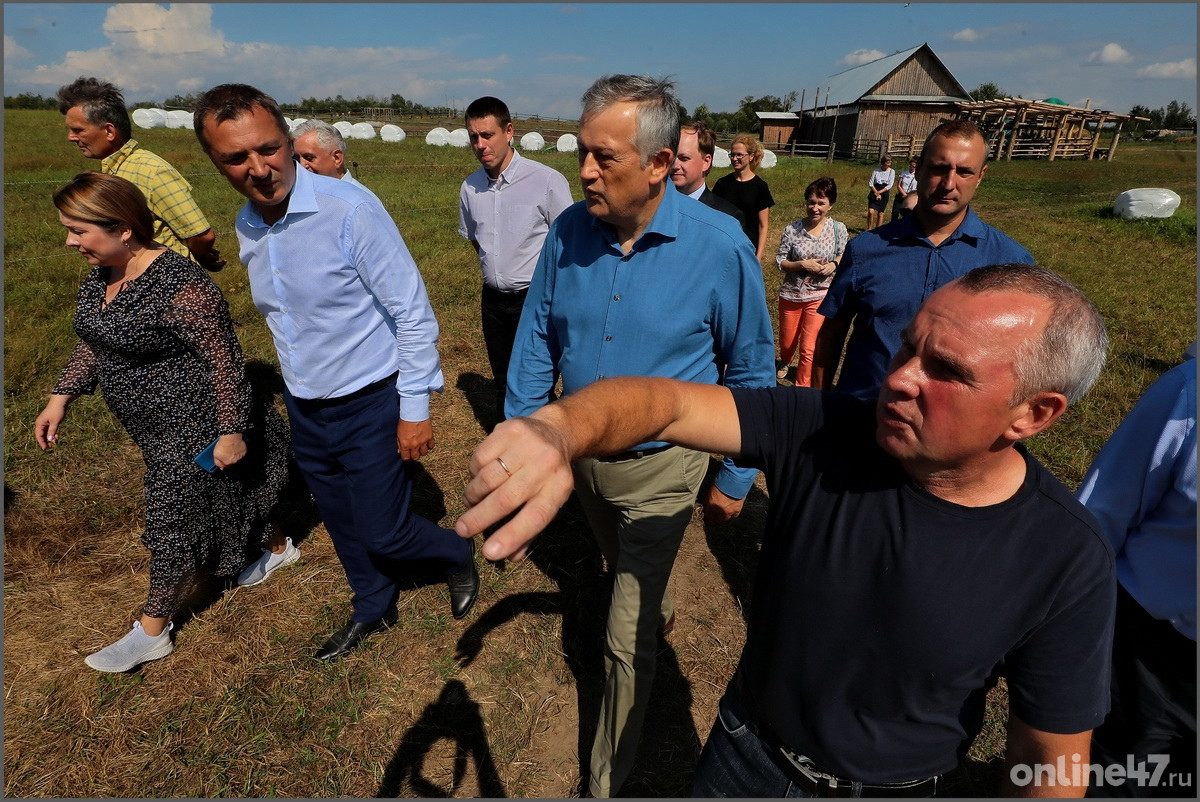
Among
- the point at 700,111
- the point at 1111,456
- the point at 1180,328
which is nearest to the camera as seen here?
the point at 1111,456

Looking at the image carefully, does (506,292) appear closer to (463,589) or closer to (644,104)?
A: (463,589)

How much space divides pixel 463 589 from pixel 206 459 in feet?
4.40

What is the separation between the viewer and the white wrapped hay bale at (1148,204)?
49.8 feet

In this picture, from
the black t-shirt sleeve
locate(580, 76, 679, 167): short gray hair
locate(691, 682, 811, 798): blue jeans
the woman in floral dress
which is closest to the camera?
the black t-shirt sleeve

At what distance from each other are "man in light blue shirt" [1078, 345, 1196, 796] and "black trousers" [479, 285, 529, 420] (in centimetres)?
334

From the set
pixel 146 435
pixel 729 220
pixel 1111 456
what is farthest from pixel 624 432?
pixel 146 435

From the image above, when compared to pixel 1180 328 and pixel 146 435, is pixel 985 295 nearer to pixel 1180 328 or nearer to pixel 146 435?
pixel 146 435

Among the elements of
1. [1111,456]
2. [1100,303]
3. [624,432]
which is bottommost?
[1100,303]

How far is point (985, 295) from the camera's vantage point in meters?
1.16

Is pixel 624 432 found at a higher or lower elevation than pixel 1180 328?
higher

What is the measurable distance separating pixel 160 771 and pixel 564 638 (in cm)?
173

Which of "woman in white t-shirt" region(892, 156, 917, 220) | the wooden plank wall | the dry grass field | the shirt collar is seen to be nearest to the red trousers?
the dry grass field

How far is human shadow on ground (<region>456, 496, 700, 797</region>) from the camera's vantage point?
8.48 ft

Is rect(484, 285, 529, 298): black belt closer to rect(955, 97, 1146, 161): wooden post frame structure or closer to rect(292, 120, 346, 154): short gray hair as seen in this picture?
rect(292, 120, 346, 154): short gray hair
